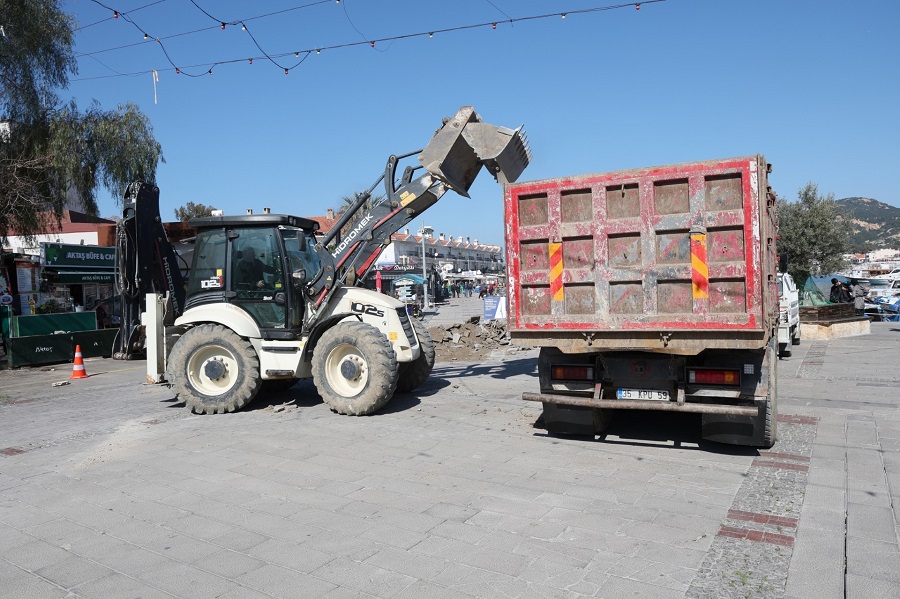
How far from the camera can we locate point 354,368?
361 inches

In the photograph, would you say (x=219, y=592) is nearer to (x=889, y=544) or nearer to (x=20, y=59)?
(x=889, y=544)

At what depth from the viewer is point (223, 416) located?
9.55 m

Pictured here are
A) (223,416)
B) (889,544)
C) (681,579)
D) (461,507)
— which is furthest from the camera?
(223,416)

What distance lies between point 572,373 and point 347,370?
351 centimetres

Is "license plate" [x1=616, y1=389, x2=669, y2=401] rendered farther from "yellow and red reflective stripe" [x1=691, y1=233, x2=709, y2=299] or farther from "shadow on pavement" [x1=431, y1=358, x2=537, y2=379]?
"shadow on pavement" [x1=431, y1=358, x2=537, y2=379]

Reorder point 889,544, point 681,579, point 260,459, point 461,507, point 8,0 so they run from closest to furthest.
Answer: point 681,579, point 889,544, point 461,507, point 260,459, point 8,0

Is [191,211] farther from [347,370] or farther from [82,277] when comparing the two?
[347,370]

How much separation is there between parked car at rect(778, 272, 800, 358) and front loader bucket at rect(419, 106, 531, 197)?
275 inches

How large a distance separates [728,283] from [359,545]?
4025 millimetres

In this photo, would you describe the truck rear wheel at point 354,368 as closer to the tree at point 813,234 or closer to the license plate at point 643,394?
the license plate at point 643,394

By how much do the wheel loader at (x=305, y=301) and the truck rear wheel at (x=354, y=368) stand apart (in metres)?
0.02

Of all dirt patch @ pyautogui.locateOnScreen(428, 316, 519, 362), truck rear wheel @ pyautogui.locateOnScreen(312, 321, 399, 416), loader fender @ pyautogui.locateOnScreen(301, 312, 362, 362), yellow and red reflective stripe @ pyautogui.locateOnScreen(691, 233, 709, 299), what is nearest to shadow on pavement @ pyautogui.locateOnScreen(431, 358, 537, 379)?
dirt patch @ pyautogui.locateOnScreen(428, 316, 519, 362)

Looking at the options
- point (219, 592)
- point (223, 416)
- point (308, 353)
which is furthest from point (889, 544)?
point (223, 416)

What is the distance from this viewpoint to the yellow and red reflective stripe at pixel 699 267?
613 centimetres
